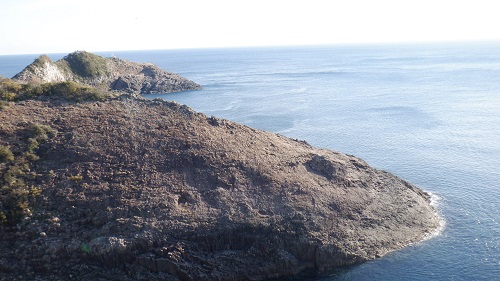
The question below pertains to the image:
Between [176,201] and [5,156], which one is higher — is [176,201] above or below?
below

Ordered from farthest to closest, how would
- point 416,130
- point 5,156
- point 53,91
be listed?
point 416,130
point 53,91
point 5,156

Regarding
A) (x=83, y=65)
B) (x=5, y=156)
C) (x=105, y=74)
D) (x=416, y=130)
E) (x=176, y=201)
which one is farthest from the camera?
(x=105, y=74)

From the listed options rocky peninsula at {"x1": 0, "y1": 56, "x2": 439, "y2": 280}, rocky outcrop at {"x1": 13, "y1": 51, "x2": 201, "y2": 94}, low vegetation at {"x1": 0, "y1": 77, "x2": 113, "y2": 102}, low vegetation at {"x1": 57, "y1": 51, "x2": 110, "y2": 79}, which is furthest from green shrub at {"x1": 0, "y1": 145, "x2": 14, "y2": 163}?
low vegetation at {"x1": 57, "y1": 51, "x2": 110, "y2": 79}

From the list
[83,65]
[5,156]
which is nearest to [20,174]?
[5,156]

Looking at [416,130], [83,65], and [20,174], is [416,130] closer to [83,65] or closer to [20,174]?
[20,174]

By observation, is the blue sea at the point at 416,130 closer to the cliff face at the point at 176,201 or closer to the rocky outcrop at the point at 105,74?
the cliff face at the point at 176,201

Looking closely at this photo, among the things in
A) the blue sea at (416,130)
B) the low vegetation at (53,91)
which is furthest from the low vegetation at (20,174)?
the blue sea at (416,130)

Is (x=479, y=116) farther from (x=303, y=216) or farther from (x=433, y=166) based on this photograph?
(x=303, y=216)
